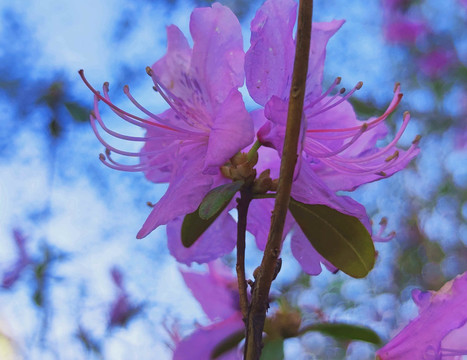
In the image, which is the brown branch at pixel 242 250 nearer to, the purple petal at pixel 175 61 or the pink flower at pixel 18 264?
the purple petal at pixel 175 61

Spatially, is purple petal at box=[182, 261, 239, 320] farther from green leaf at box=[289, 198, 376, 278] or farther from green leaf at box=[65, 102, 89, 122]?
green leaf at box=[65, 102, 89, 122]

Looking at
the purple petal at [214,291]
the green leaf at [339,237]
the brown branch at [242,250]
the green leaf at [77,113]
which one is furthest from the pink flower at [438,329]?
the green leaf at [77,113]

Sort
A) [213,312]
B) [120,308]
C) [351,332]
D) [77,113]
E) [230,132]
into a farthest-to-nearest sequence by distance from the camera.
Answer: [120,308] < [77,113] < [213,312] < [351,332] < [230,132]

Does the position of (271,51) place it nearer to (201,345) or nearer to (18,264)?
(201,345)

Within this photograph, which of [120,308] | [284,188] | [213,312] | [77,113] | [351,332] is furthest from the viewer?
[120,308]

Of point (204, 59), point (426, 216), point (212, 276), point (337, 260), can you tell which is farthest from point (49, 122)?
point (426, 216)

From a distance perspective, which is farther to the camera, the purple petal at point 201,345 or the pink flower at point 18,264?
the pink flower at point 18,264

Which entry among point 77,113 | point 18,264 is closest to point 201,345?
point 77,113

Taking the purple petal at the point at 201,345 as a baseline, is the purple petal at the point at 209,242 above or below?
above

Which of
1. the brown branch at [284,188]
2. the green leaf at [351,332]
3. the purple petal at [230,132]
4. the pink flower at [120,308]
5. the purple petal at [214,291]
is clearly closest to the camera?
the brown branch at [284,188]
